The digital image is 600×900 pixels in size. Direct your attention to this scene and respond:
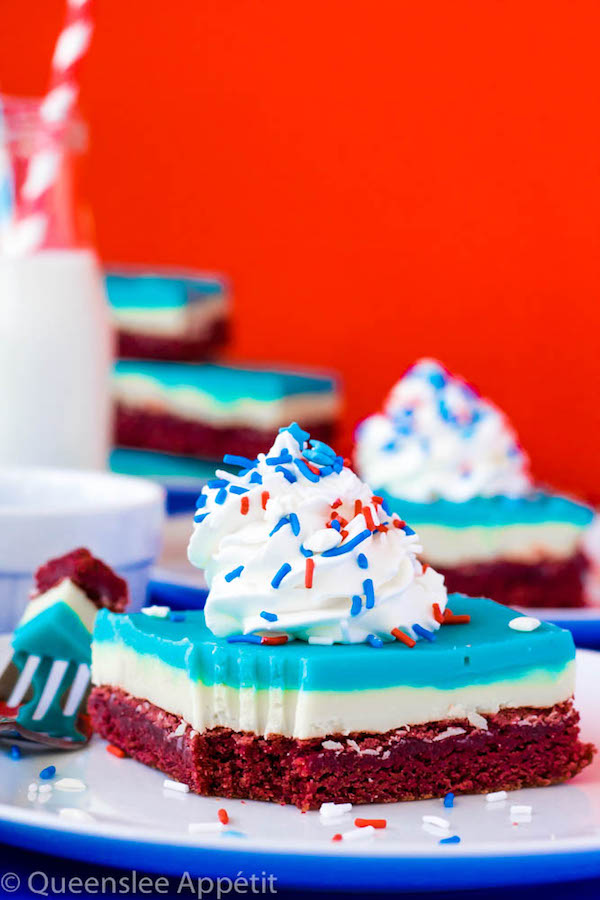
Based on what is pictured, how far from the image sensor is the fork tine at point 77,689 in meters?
1.38

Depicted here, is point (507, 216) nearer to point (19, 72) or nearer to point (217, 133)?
point (217, 133)

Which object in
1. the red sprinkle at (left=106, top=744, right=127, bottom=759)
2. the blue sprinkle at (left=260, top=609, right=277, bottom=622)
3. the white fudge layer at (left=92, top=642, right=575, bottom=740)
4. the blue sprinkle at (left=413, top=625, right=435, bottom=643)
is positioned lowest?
the red sprinkle at (left=106, top=744, right=127, bottom=759)

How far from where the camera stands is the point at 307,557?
50.9 inches

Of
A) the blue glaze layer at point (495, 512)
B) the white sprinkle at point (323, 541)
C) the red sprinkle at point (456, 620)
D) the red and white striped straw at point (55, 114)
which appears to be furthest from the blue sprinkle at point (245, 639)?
the red and white striped straw at point (55, 114)

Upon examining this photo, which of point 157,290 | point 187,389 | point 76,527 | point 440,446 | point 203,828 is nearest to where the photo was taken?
point 203,828

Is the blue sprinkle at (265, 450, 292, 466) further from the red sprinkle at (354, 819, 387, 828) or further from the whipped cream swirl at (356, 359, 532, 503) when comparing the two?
the whipped cream swirl at (356, 359, 532, 503)

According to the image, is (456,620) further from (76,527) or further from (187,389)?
(187,389)

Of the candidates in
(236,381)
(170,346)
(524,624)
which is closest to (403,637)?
(524,624)

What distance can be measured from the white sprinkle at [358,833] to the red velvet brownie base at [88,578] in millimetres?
435

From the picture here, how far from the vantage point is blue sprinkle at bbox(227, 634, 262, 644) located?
1.25m

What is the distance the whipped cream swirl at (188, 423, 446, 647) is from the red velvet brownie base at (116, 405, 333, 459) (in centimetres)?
233

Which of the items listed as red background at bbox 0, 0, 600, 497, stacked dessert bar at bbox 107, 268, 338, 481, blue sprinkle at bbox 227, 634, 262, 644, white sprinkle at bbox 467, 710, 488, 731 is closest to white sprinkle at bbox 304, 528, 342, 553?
blue sprinkle at bbox 227, 634, 262, 644

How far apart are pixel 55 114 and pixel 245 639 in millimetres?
1214

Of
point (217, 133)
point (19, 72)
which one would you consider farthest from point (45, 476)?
point (19, 72)
